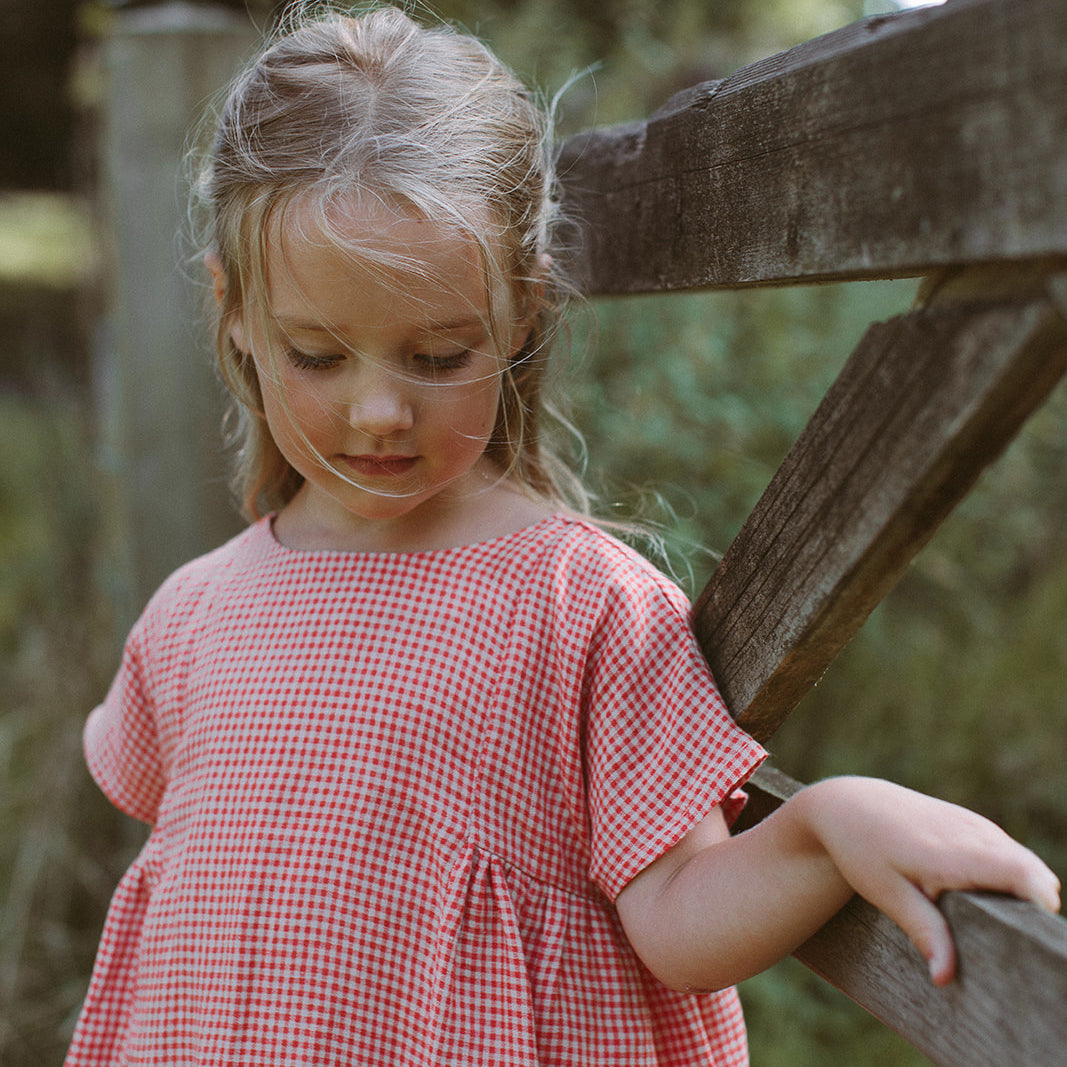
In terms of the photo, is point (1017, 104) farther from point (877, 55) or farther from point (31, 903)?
point (31, 903)

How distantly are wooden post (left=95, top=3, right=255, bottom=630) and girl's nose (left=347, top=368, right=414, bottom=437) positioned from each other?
1.09m

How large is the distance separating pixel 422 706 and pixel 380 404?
0.32m

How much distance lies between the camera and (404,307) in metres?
1.12

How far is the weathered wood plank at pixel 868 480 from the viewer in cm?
73

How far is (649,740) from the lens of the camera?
3.63 ft

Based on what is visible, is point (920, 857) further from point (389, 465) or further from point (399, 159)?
point (399, 159)

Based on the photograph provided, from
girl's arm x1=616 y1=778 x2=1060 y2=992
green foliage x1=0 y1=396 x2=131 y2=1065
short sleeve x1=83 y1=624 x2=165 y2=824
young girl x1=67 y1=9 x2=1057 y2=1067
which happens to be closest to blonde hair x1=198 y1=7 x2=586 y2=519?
young girl x1=67 y1=9 x2=1057 y2=1067

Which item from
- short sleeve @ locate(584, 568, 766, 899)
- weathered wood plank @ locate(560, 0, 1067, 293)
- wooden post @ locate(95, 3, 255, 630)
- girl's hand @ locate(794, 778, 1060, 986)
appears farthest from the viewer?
wooden post @ locate(95, 3, 255, 630)

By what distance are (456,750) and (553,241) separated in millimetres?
697

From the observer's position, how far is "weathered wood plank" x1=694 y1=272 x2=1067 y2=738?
0.73 m

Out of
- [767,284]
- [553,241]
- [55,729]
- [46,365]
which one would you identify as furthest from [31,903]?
[767,284]

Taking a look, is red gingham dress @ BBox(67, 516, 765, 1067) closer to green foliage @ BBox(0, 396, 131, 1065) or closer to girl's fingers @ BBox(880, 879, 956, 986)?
girl's fingers @ BBox(880, 879, 956, 986)

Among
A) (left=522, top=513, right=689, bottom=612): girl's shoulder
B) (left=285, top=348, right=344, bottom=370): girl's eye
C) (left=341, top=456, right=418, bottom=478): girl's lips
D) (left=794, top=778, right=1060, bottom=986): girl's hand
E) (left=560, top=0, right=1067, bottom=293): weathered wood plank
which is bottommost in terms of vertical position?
(left=794, top=778, right=1060, bottom=986): girl's hand

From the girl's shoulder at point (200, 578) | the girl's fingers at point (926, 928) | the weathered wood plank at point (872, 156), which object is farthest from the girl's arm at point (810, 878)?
the girl's shoulder at point (200, 578)
